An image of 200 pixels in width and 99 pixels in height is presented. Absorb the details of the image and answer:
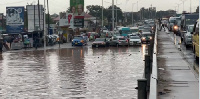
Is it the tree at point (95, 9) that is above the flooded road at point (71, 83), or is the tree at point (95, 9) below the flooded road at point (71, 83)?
above

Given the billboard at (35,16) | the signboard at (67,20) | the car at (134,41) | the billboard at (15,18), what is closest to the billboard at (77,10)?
the signboard at (67,20)

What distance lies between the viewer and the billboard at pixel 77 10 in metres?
84.6

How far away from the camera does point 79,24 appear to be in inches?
3398

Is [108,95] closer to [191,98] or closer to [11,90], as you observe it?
[11,90]

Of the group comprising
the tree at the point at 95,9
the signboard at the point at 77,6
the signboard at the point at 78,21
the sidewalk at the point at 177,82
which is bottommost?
the sidewalk at the point at 177,82

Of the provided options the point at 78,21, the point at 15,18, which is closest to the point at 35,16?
the point at 15,18

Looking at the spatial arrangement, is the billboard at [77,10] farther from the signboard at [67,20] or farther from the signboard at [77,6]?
the signboard at [67,20]

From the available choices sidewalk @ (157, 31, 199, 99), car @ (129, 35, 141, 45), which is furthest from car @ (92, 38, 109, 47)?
sidewalk @ (157, 31, 199, 99)

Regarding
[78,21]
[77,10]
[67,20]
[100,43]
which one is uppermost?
[77,10]

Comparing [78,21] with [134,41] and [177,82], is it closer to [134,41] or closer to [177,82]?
[134,41]

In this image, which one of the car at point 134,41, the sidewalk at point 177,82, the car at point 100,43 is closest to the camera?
the sidewalk at point 177,82

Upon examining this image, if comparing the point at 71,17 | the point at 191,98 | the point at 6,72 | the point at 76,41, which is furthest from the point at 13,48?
the point at 191,98

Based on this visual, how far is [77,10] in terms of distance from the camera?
85.8m

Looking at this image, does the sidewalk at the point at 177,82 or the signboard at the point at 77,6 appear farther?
the signboard at the point at 77,6
